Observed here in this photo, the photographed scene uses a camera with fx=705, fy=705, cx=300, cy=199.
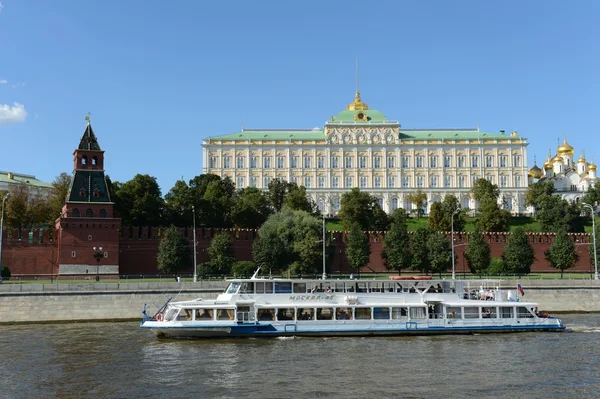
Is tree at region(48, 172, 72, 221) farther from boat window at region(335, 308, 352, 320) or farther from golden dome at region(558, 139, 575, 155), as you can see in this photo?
golden dome at region(558, 139, 575, 155)

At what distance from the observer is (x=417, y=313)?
132 feet

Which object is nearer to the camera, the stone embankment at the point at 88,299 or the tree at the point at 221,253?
the stone embankment at the point at 88,299

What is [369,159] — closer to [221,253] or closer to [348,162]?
[348,162]

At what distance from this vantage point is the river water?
83.0 ft

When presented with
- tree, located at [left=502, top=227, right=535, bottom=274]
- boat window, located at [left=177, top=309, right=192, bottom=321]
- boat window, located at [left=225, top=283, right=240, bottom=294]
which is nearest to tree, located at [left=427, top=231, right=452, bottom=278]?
tree, located at [left=502, top=227, right=535, bottom=274]

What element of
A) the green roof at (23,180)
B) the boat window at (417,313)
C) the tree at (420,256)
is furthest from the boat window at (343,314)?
the green roof at (23,180)

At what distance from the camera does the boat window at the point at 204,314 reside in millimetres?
38500

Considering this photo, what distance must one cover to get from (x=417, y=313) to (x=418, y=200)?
79.9 meters

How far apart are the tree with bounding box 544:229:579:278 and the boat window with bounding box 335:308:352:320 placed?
37.2m

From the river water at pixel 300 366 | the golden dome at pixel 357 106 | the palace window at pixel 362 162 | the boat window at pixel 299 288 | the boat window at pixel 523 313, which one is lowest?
the river water at pixel 300 366

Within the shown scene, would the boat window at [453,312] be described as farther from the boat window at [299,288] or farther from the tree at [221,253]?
the tree at [221,253]

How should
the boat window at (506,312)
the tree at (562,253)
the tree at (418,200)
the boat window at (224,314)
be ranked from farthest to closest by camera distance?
the tree at (418,200), the tree at (562,253), the boat window at (506,312), the boat window at (224,314)

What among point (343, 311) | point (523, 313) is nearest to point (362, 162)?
point (523, 313)

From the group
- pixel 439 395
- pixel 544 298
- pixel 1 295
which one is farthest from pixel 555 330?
pixel 1 295
